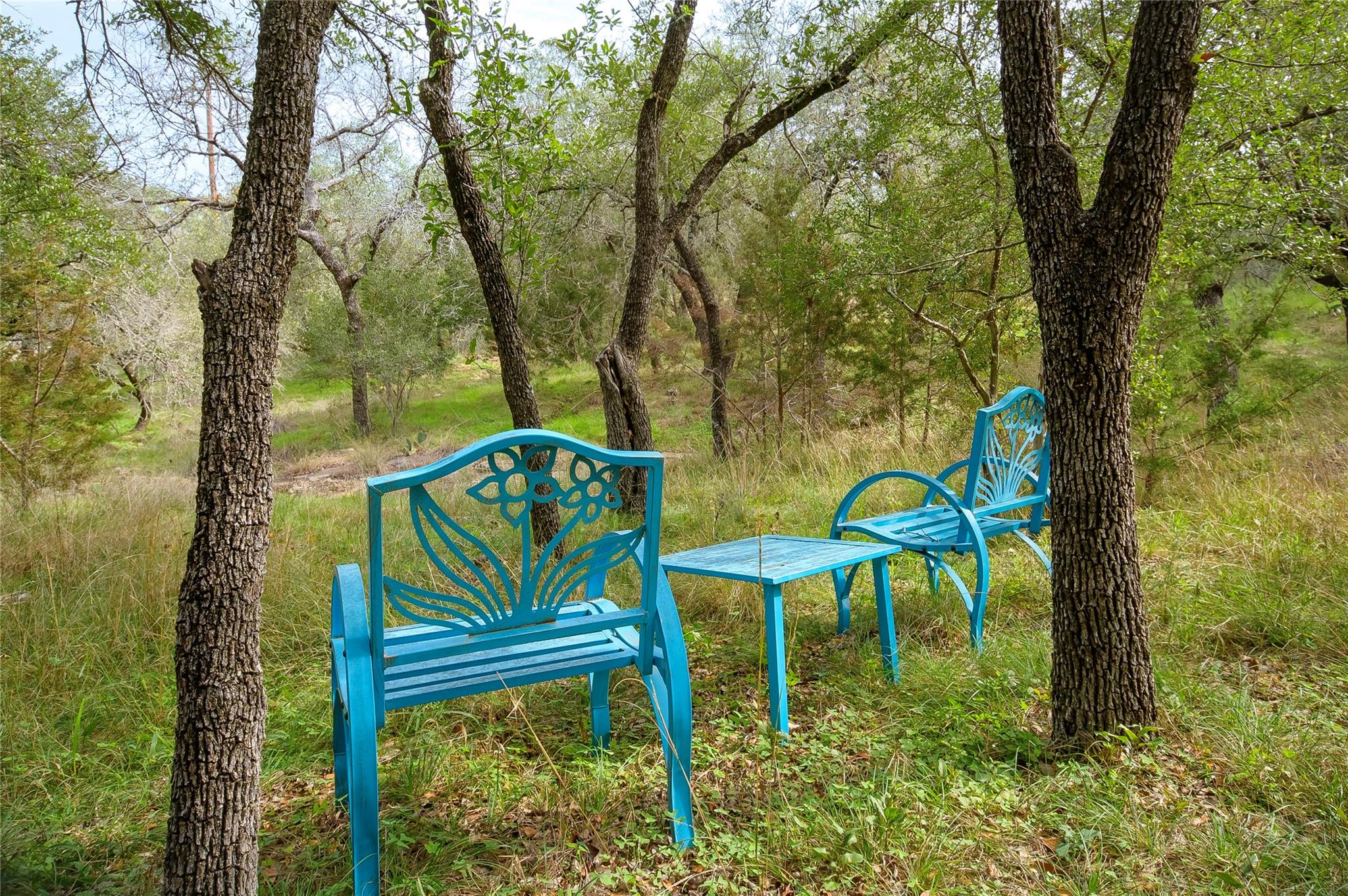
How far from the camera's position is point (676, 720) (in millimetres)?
2271

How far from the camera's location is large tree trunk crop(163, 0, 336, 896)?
6.27 ft

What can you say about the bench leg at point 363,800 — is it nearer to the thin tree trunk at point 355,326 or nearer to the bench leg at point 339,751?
the bench leg at point 339,751

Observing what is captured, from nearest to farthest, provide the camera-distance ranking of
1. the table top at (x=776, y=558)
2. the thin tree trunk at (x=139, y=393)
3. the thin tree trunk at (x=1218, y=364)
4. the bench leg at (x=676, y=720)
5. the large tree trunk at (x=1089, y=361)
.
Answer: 1. the bench leg at (x=676, y=720)
2. the large tree trunk at (x=1089, y=361)
3. the table top at (x=776, y=558)
4. the thin tree trunk at (x=1218, y=364)
5. the thin tree trunk at (x=139, y=393)

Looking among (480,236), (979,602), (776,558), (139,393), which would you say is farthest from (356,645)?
(139,393)

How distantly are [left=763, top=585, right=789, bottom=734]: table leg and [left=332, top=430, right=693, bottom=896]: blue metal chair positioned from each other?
0.53 meters

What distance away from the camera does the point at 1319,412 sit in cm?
711

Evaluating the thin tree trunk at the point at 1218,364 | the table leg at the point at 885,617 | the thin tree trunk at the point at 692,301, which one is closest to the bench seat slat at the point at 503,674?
the table leg at the point at 885,617

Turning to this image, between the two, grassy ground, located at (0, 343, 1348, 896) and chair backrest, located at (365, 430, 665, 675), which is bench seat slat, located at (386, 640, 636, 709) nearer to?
chair backrest, located at (365, 430, 665, 675)

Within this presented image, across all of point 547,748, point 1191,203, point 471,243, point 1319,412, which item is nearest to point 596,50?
point 471,243

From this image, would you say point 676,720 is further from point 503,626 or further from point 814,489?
point 814,489

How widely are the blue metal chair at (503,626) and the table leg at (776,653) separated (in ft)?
1.75

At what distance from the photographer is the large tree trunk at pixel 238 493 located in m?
1.91

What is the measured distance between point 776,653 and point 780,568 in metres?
0.32

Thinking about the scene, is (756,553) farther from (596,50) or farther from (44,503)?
(44,503)
